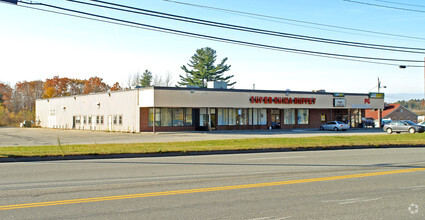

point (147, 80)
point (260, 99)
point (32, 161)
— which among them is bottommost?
point (32, 161)

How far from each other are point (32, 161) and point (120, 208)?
396 inches

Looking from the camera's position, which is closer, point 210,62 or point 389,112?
point 210,62

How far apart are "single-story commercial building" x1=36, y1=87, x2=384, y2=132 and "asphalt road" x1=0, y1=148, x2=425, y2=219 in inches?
1246

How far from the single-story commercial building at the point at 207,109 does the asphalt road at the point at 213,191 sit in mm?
31647

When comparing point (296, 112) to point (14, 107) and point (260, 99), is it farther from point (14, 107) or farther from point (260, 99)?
point (14, 107)

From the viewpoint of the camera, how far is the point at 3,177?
11172mm

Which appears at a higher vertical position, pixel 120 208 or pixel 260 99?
pixel 260 99

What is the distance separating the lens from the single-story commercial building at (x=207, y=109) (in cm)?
4540

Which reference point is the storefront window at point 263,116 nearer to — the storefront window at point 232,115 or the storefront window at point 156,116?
the storefront window at point 232,115

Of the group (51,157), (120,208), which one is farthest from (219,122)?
(120,208)

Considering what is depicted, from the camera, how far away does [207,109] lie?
160 ft

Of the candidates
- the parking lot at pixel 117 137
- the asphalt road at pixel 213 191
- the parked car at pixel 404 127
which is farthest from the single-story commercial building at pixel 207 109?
the asphalt road at pixel 213 191

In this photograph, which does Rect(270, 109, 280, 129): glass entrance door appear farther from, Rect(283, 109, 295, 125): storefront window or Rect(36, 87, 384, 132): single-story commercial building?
Rect(283, 109, 295, 125): storefront window

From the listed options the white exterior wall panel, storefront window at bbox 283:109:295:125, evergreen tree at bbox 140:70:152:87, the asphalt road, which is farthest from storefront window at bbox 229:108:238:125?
evergreen tree at bbox 140:70:152:87
